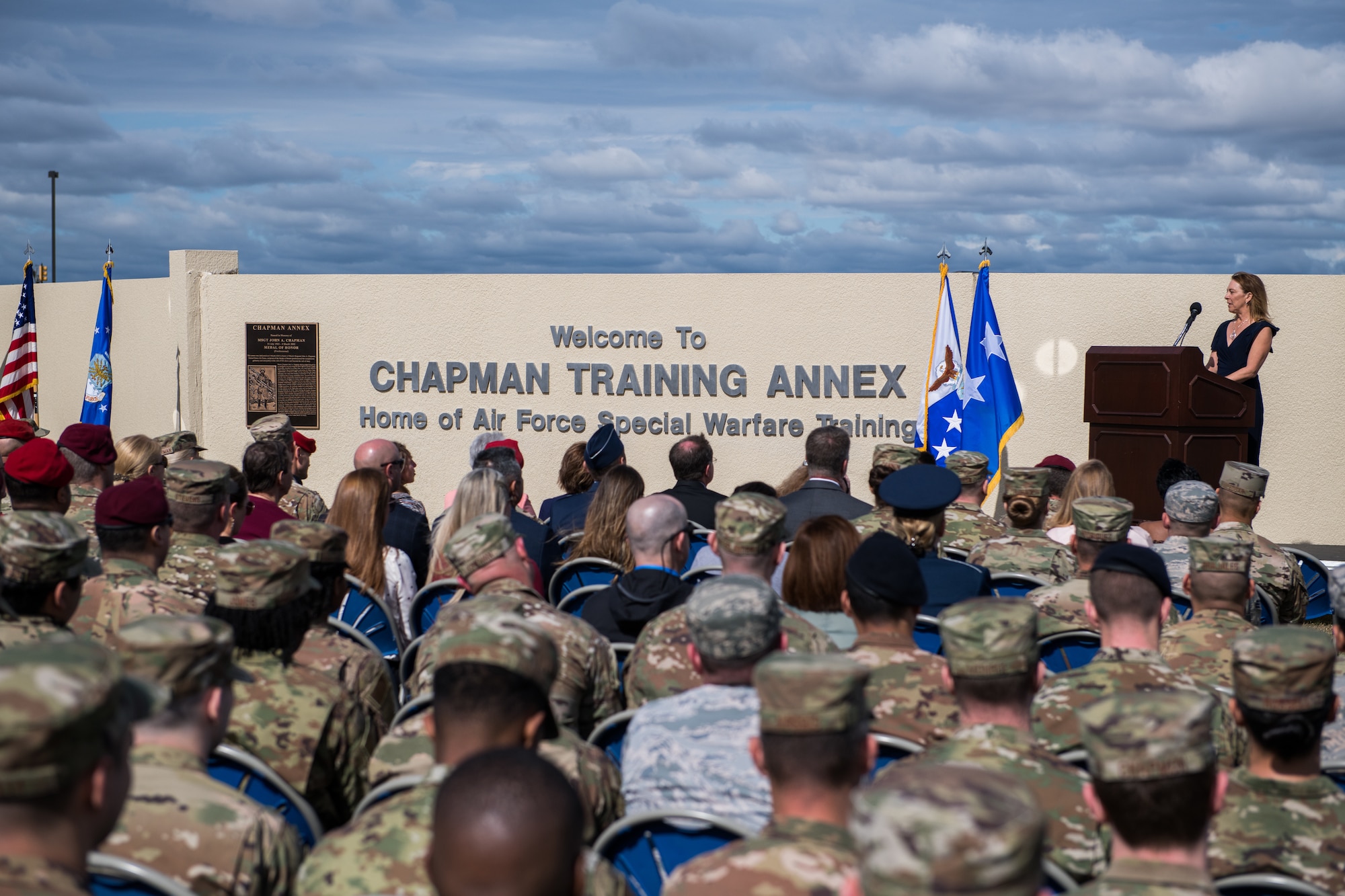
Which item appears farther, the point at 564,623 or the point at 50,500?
the point at 50,500

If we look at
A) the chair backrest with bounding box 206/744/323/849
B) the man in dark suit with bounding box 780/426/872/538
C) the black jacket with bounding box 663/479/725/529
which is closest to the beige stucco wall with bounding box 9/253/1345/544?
the man in dark suit with bounding box 780/426/872/538

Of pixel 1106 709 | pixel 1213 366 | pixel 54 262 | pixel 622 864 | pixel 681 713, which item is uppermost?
pixel 54 262

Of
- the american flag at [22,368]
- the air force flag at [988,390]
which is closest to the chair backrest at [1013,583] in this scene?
the air force flag at [988,390]

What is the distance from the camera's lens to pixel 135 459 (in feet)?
21.1

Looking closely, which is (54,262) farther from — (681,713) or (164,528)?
(681,713)

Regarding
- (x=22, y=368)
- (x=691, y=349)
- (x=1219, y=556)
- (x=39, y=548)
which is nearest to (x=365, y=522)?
(x=39, y=548)

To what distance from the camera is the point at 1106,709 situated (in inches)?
79.8

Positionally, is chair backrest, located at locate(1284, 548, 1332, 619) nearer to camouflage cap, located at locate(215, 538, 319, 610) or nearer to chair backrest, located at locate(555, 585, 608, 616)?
chair backrest, located at locate(555, 585, 608, 616)

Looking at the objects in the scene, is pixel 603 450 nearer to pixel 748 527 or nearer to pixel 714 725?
pixel 748 527

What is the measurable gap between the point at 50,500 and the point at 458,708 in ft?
11.6

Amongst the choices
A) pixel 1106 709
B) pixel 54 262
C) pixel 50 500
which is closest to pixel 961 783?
pixel 1106 709

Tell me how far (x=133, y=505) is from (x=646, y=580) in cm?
170

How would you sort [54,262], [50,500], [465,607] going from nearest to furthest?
1. [465,607]
2. [50,500]
3. [54,262]

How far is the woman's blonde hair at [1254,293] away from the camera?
26.5 feet
